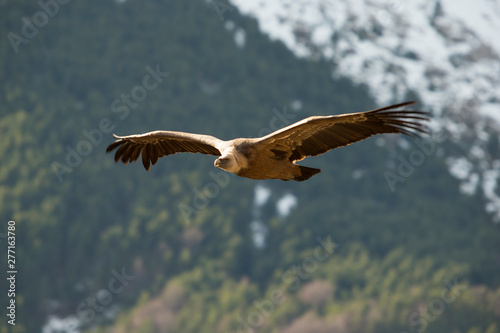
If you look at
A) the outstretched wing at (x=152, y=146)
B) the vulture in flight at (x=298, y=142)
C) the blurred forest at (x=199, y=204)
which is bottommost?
the vulture in flight at (x=298, y=142)

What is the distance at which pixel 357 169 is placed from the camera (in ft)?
189

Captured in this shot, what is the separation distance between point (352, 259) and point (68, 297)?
1849cm

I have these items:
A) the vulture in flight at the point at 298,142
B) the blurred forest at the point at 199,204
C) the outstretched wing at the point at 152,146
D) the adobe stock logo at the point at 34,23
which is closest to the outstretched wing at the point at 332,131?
the vulture in flight at the point at 298,142

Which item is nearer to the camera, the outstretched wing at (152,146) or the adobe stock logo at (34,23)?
the outstretched wing at (152,146)

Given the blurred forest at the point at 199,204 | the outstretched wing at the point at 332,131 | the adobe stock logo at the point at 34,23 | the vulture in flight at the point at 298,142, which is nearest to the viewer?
the outstretched wing at the point at 332,131

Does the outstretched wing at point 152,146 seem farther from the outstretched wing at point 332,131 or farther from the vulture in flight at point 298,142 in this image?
the outstretched wing at point 332,131

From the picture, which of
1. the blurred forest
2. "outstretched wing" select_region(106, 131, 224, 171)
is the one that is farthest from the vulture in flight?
the blurred forest

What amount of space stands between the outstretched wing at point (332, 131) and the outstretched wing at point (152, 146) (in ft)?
5.72

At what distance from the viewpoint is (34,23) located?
60.7 metres

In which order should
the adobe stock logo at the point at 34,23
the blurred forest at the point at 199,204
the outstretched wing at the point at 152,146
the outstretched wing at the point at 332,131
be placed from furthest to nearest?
1. the adobe stock logo at the point at 34,23
2. the blurred forest at the point at 199,204
3. the outstretched wing at the point at 152,146
4. the outstretched wing at the point at 332,131

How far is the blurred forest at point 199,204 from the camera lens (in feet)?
153

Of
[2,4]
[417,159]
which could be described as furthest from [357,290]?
[2,4]

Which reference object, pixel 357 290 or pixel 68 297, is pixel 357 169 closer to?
pixel 357 290

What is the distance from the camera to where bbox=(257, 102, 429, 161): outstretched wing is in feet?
29.3
